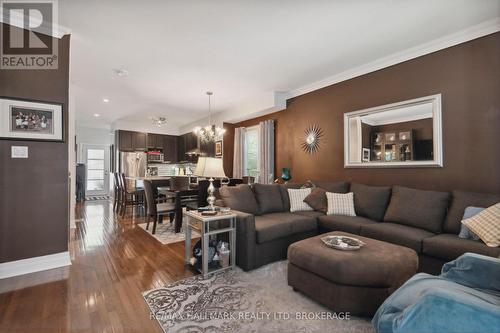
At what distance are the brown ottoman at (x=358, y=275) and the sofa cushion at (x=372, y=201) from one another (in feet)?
3.85

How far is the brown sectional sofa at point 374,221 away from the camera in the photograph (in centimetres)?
229

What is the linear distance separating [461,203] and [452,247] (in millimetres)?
631

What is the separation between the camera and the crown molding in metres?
2.54

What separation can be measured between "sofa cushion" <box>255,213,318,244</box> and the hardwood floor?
908 millimetres

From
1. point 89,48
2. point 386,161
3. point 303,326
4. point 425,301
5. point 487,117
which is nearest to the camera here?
point 425,301

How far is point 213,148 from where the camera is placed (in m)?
6.60

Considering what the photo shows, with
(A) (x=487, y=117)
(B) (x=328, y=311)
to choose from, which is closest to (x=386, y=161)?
(A) (x=487, y=117)

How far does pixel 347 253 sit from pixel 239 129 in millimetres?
4477

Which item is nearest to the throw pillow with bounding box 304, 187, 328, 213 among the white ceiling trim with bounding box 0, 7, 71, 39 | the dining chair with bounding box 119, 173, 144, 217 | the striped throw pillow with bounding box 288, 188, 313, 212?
the striped throw pillow with bounding box 288, 188, 313, 212

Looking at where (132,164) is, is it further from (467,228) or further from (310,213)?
(467,228)

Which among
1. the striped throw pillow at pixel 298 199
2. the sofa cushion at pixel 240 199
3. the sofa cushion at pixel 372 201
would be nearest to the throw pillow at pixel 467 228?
the sofa cushion at pixel 372 201

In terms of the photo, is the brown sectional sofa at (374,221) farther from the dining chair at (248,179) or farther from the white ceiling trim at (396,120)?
the dining chair at (248,179)

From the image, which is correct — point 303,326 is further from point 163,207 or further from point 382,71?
point 382,71

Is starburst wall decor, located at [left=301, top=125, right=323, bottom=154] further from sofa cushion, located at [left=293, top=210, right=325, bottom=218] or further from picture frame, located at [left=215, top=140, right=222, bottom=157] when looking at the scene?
picture frame, located at [left=215, top=140, right=222, bottom=157]
